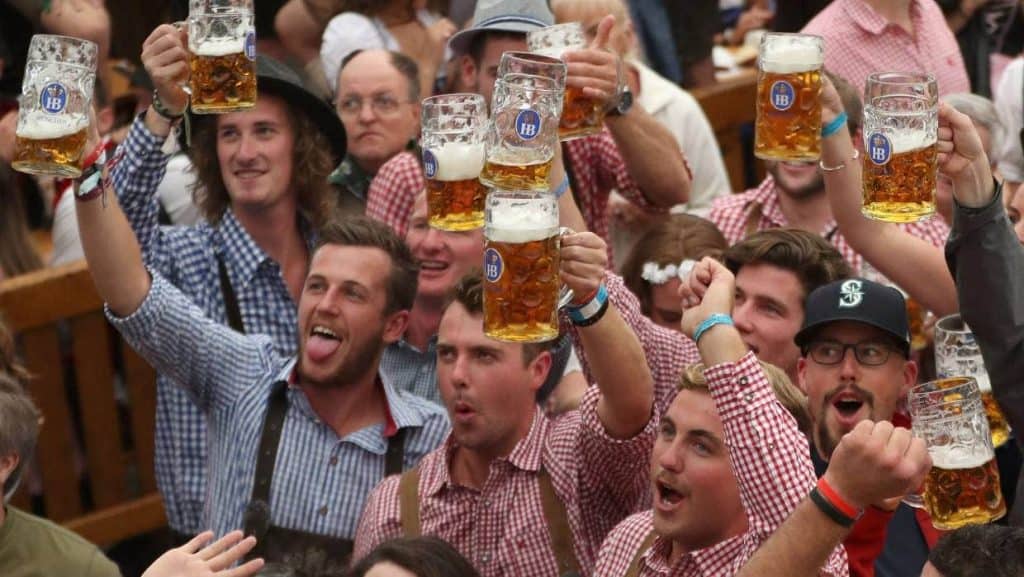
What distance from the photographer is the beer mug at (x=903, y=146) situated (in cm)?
399

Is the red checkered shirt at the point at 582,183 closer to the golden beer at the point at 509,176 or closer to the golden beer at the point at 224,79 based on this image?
the golden beer at the point at 224,79

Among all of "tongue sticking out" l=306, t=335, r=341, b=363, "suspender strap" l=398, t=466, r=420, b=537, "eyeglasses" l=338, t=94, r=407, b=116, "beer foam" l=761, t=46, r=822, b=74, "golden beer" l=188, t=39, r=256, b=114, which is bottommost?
"suspender strap" l=398, t=466, r=420, b=537

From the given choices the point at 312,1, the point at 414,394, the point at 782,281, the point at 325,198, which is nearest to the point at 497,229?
the point at 782,281

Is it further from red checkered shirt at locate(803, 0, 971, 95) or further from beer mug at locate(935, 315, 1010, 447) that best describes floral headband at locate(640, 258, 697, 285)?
red checkered shirt at locate(803, 0, 971, 95)

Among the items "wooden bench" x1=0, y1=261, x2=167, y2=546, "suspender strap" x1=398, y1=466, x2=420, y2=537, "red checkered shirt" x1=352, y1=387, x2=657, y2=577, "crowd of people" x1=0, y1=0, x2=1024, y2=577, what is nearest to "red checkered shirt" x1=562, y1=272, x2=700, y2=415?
"crowd of people" x1=0, y1=0, x2=1024, y2=577

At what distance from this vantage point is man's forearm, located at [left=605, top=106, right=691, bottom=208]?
567 cm

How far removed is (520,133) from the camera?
13.3 ft

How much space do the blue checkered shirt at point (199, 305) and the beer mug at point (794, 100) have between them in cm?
199

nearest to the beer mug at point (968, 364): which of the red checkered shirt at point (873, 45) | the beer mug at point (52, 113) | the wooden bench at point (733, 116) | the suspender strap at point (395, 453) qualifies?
the suspender strap at point (395, 453)

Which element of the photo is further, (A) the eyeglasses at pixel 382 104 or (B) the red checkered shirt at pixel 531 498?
(A) the eyeglasses at pixel 382 104

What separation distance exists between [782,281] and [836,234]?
70cm

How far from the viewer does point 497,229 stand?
390 centimetres

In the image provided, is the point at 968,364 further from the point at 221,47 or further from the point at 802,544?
the point at 221,47

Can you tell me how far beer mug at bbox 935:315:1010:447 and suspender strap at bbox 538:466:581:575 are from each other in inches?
37.1
